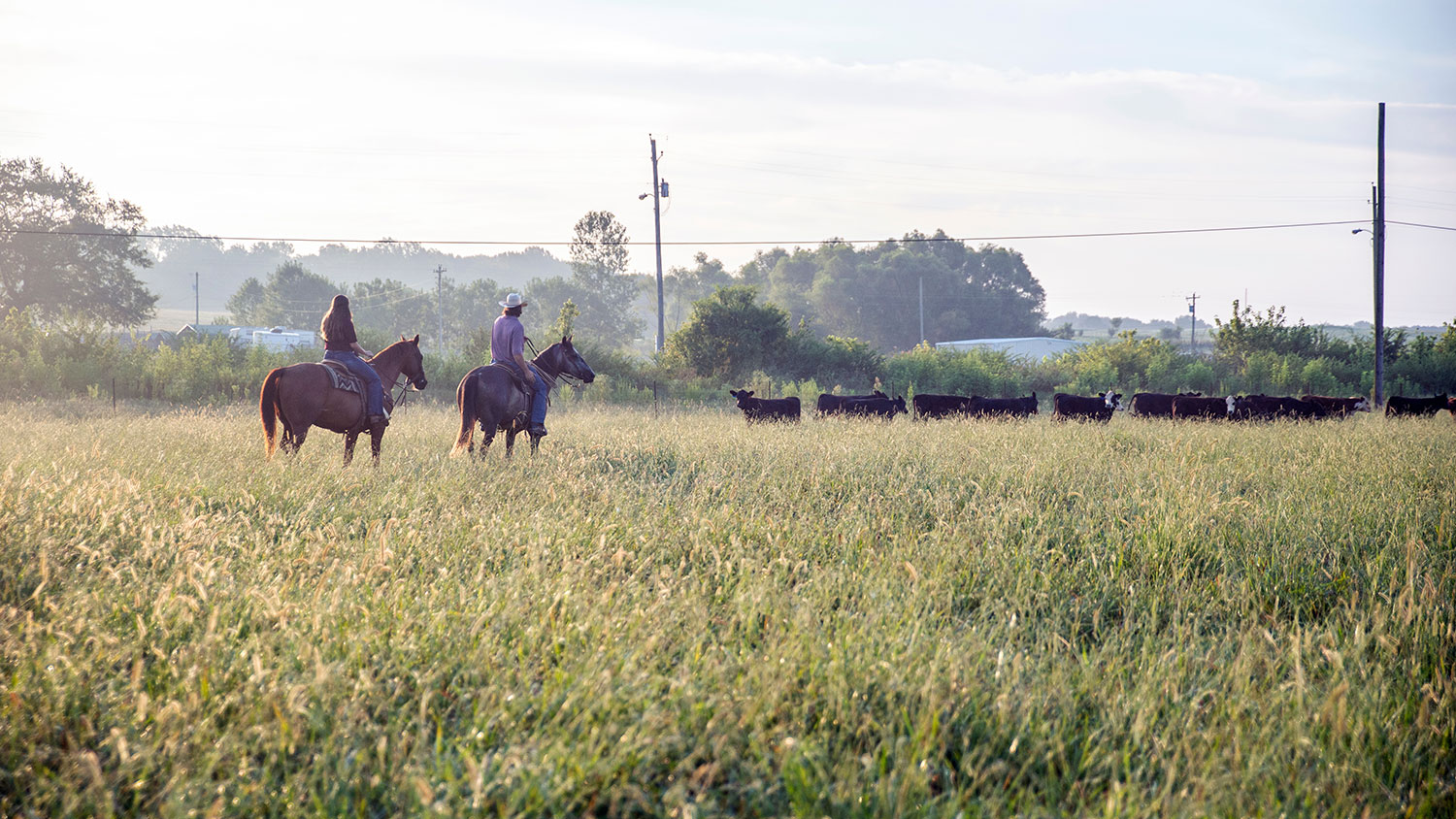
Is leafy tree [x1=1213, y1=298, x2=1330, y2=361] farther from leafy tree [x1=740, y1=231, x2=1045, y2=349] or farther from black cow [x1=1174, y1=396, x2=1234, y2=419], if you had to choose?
leafy tree [x1=740, y1=231, x2=1045, y2=349]

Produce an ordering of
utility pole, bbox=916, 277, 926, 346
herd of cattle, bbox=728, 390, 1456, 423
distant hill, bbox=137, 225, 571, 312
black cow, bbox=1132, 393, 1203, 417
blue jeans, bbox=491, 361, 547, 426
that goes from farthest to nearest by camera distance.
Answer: distant hill, bbox=137, 225, 571, 312 → utility pole, bbox=916, 277, 926, 346 → black cow, bbox=1132, 393, 1203, 417 → herd of cattle, bbox=728, 390, 1456, 423 → blue jeans, bbox=491, 361, 547, 426

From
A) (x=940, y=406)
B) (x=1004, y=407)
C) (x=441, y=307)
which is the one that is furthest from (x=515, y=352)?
(x=441, y=307)

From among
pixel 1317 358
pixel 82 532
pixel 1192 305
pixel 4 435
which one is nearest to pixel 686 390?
pixel 4 435

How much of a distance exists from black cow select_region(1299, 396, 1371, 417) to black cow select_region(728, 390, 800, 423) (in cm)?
1227

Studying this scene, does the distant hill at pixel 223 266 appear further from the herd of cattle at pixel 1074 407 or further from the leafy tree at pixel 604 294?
the herd of cattle at pixel 1074 407

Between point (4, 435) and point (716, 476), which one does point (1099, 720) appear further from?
point (4, 435)

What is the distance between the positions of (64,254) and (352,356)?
50.3 m

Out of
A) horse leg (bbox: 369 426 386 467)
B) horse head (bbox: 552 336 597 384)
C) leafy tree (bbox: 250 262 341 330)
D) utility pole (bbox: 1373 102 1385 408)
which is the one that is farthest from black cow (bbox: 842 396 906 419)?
leafy tree (bbox: 250 262 341 330)

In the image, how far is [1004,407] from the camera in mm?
18516

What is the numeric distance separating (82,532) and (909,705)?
4.70 m

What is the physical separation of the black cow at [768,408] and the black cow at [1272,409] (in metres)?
9.55

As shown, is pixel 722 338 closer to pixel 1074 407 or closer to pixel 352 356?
pixel 1074 407

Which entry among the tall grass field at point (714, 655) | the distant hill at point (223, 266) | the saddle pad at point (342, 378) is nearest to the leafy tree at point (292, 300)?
the saddle pad at point (342, 378)

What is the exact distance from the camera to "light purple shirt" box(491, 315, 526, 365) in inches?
392
